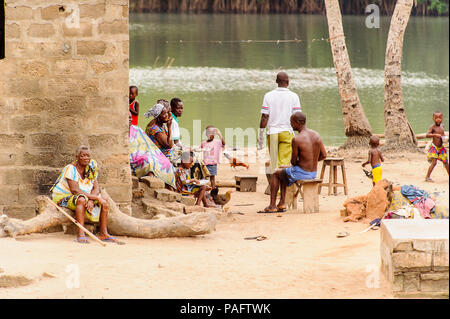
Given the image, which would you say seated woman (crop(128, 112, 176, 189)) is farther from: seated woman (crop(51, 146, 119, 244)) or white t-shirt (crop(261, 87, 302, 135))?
seated woman (crop(51, 146, 119, 244))

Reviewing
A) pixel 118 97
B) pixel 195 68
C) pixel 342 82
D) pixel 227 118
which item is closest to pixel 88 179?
pixel 118 97

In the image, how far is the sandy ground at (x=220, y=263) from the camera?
641 centimetres

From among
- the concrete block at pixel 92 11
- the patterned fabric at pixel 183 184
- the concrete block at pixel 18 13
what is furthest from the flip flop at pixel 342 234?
the concrete block at pixel 18 13

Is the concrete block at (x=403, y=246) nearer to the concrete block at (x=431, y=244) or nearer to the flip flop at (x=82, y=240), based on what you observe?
the concrete block at (x=431, y=244)

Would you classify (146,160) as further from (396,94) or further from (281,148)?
(396,94)

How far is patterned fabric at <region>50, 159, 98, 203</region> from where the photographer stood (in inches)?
326

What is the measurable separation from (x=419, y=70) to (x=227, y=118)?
11503 mm

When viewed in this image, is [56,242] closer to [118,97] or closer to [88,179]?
[88,179]

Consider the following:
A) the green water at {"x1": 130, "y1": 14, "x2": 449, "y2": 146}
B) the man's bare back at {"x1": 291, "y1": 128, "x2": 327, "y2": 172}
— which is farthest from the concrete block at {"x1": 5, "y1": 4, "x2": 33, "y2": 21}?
the green water at {"x1": 130, "y1": 14, "x2": 449, "y2": 146}

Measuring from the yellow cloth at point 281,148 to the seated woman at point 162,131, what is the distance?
122 cm

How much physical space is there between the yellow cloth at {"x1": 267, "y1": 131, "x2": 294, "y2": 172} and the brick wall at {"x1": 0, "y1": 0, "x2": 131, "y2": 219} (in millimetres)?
2183

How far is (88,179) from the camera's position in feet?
27.6

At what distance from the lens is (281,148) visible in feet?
34.3

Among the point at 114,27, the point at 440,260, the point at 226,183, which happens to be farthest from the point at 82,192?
the point at 226,183
